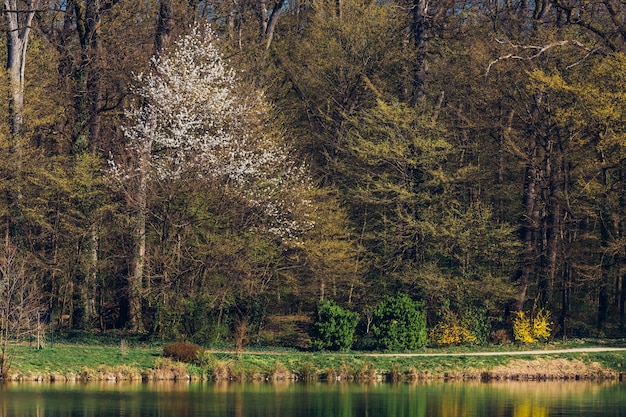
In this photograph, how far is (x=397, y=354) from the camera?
45.2m

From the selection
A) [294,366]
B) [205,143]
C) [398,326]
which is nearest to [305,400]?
[294,366]

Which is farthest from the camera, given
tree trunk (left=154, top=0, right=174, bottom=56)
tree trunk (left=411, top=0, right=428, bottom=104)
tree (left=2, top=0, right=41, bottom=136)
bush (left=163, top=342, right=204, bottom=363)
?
tree trunk (left=411, top=0, right=428, bottom=104)

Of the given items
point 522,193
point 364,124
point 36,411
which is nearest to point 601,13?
point 522,193

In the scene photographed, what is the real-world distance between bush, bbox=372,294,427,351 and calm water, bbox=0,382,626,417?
6427 mm

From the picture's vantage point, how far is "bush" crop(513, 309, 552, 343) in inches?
1945

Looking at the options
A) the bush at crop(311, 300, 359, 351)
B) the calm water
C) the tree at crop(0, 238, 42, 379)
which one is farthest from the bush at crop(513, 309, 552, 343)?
the tree at crop(0, 238, 42, 379)

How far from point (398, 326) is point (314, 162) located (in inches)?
495

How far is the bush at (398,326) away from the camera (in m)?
46.5

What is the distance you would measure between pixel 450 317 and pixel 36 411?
78.2 feet

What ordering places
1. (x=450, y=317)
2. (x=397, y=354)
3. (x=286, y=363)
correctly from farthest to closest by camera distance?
(x=450, y=317), (x=397, y=354), (x=286, y=363)

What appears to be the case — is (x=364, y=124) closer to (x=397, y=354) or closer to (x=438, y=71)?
(x=438, y=71)

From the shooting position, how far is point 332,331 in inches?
1800

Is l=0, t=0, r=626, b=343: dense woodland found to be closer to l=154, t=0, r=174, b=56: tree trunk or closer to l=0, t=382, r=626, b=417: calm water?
l=154, t=0, r=174, b=56: tree trunk

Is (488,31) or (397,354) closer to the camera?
(397,354)
